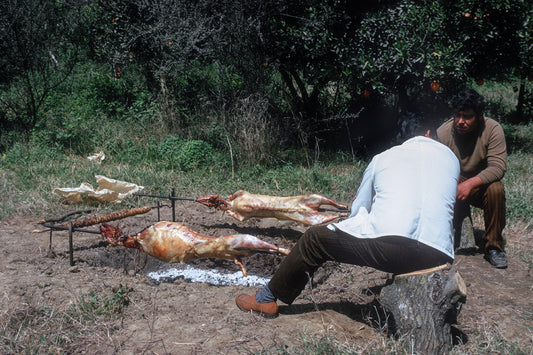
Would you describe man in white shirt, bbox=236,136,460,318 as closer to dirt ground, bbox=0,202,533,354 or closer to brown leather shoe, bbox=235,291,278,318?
brown leather shoe, bbox=235,291,278,318

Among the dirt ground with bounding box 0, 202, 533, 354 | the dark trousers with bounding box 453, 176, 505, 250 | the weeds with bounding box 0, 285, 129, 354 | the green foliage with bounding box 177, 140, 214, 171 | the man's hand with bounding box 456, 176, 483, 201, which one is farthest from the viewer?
the green foliage with bounding box 177, 140, 214, 171

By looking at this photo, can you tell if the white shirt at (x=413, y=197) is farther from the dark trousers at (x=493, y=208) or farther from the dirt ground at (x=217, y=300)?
the dark trousers at (x=493, y=208)

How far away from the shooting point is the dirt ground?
3186 millimetres

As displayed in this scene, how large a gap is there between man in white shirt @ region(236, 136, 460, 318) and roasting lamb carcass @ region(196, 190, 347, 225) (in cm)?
127

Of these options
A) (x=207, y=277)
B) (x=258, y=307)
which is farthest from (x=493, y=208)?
(x=207, y=277)

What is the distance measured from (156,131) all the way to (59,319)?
5093 millimetres

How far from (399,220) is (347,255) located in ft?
1.50

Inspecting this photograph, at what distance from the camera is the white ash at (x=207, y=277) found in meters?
4.55

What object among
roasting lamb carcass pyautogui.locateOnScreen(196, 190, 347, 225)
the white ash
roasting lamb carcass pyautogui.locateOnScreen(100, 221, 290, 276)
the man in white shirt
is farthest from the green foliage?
the man in white shirt

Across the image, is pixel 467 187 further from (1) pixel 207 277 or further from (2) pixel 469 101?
(1) pixel 207 277

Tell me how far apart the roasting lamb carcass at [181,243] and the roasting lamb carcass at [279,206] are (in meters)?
0.71

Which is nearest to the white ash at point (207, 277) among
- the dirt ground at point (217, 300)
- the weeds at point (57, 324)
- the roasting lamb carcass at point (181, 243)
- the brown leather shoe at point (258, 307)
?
the dirt ground at point (217, 300)

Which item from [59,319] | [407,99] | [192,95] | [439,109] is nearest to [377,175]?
[59,319]

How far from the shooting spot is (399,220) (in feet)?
9.63
